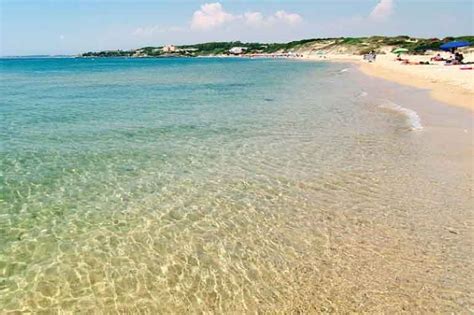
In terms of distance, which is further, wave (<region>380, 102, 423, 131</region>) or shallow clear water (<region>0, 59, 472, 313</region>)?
wave (<region>380, 102, 423, 131</region>)

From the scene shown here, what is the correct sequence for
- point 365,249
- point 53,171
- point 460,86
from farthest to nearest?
point 460,86
point 53,171
point 365,249

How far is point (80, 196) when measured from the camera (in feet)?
35.1

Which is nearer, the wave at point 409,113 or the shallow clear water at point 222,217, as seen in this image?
the shallow clear water at point 222,217

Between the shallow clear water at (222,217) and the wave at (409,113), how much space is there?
3.29 feet

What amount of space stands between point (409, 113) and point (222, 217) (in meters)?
17.6

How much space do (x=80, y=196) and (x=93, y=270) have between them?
3900mm

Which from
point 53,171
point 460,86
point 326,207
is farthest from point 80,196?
point 460,86

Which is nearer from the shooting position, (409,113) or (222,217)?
(222,217)

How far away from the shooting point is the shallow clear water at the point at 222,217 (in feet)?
21.7

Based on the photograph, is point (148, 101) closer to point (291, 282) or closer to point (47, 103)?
point (47, 103)

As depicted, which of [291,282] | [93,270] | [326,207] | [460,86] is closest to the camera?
[291,282]

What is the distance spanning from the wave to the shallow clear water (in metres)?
1.00

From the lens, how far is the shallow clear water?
21.7 feet

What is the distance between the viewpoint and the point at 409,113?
76.1ft
